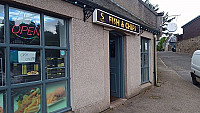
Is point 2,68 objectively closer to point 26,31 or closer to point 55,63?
point 26,31

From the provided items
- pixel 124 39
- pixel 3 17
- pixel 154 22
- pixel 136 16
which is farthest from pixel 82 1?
pixel 154 22

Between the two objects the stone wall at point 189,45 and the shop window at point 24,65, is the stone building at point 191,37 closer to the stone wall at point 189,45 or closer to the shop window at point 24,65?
the stone wall at point 189,45

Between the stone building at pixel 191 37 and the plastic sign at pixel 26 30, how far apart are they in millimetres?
28529

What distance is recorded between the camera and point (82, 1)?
3.93 m

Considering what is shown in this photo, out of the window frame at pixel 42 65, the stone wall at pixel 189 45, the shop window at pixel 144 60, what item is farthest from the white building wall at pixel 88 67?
the stone wall at pixel 189 45

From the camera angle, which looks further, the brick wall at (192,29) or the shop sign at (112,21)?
the brick wall at (192,29)

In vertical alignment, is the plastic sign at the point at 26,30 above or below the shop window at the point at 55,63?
above

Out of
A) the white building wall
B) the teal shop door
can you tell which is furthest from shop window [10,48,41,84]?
the teal shop door

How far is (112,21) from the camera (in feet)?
16.1

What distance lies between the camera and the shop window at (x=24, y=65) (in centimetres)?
284

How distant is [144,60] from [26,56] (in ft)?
20.8

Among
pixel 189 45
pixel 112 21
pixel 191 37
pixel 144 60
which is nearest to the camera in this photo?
pixel 112 21

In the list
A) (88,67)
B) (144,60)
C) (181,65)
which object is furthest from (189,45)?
(88,67)

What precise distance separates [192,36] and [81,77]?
3092 centimetres
